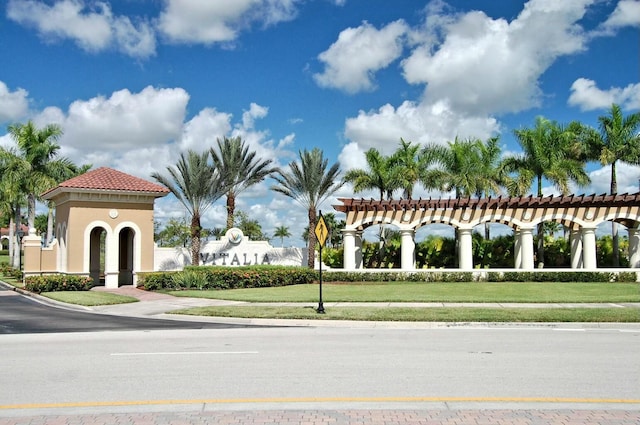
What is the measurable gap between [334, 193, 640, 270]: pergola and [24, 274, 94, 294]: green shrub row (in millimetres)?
14007

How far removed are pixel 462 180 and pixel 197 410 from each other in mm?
33887

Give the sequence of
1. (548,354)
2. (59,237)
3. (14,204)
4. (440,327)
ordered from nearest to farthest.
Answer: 1. (548,354)
2. (440,327)
3. (59,237)
4. (14,204)

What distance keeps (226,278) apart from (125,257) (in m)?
8.50

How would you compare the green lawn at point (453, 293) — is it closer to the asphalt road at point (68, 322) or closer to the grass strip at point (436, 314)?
the grass strip at point (436, 314)

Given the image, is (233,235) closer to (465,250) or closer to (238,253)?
(238,253)

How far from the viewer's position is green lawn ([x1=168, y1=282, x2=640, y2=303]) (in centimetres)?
2233

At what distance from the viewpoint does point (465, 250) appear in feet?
114

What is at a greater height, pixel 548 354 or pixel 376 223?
pixel 376 223

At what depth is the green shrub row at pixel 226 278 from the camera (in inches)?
1137

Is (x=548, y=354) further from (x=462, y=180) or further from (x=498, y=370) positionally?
(x=462, y=180)

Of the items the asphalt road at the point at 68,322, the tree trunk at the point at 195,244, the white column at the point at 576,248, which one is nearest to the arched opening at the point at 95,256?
the tree trunk at the point at 195,244

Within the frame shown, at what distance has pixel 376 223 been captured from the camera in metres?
Answer: 36.5

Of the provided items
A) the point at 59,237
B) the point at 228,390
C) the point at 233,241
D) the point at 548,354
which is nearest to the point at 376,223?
the point at 233,241

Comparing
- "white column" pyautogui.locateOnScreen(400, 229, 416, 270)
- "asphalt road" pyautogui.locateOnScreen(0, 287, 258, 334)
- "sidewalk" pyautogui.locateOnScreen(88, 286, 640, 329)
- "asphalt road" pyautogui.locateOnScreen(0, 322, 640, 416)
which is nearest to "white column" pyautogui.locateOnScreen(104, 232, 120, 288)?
"sidewalk" pyautogui.locateOnScreen(88, 286, 640, 329)
